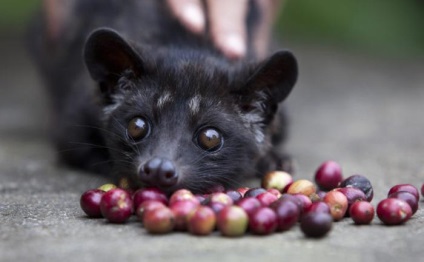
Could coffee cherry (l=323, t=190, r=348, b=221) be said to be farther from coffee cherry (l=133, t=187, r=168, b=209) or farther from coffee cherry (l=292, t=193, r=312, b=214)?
coffee cherry (l=133, t=187, r=168, b=209)

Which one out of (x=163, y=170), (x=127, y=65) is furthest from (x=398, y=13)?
(x=163, y=170)

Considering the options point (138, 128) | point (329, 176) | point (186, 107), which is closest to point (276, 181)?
point (329, 176)

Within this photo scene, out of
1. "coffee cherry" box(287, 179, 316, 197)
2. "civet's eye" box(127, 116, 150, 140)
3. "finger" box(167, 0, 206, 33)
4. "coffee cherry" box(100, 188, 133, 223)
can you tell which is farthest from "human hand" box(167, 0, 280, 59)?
"coffee cherry" box(100, 188, 133, 223)

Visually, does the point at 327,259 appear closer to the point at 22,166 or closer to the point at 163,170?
the point at 163,170

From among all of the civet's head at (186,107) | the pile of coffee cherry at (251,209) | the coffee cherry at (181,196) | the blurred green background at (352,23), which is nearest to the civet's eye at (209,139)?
the civet's head at (186,107)

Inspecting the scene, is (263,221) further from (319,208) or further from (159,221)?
(159,221)
